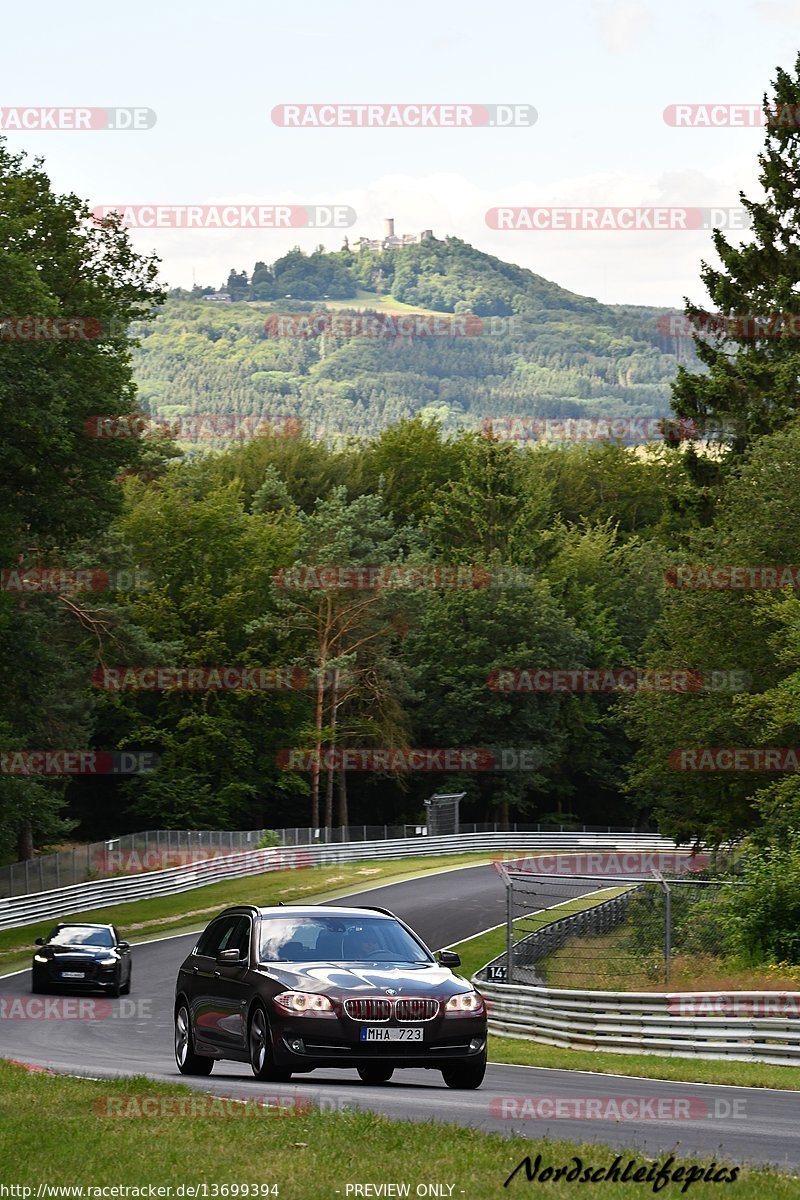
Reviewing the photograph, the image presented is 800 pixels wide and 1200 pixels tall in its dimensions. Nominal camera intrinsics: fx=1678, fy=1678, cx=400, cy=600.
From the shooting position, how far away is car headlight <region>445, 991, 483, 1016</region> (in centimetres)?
1384

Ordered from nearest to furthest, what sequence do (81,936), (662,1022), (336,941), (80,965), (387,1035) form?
1. (387,1035)
2. (336,941)
3. (662,1022)
4. (80,965)
5. (81,936)

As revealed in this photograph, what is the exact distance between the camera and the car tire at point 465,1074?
14398 mm

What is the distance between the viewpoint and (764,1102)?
14117 mm

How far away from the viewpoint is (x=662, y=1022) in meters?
20.9

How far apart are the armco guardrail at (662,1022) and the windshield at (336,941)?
5.61m

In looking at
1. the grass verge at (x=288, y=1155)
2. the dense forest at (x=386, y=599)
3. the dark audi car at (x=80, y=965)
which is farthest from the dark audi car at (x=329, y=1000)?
the dense forest at (x=386, y=599)

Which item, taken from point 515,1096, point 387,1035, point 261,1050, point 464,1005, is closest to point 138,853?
point 261,1050

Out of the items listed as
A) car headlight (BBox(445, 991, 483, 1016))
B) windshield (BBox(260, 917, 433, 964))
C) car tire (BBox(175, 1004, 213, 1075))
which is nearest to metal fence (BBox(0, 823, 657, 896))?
car tire (BBox(175, 1004, 213, 1075))

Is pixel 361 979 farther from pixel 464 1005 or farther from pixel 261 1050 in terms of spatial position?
pixel 261 1050

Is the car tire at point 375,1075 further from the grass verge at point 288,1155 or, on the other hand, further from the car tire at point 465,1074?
the grass verge at point 288,1155

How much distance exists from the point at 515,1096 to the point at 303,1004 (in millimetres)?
2085

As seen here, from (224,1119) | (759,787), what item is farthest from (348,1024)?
(759,787)

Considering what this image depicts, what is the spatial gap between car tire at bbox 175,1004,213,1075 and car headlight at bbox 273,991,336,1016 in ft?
7.34

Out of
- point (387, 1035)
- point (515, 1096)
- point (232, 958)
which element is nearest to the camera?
point (387, 1035)
